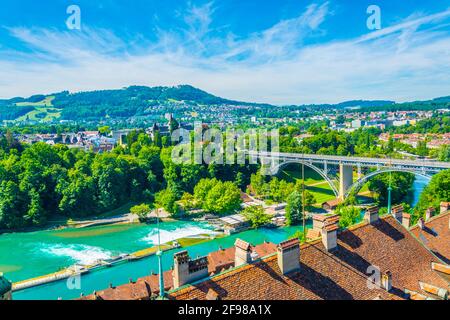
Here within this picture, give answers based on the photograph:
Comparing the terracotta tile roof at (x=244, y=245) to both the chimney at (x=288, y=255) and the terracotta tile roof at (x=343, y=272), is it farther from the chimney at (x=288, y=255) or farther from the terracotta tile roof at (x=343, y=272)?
the chimney at (x=288, y=255)

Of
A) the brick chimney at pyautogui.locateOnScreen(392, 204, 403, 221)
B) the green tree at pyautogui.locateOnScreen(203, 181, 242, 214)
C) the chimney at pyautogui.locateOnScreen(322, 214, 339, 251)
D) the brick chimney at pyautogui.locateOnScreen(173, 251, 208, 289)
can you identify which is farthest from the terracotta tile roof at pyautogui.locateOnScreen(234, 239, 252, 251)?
the green tree at pyautogui.locateOnScreen(203, 181, 242, 214)

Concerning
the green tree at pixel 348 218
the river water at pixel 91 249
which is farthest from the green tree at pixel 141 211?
the green tree at pixel 348 218

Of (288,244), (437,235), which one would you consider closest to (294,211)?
(437,235)

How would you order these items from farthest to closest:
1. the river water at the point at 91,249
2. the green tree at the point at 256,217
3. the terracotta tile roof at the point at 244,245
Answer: the green tree at the point at 256,217
the river water at the point at 91,249
the terracotta tile roof at the point at 244,245

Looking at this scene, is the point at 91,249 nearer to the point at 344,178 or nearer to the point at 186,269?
Answer: the point at 186,269
